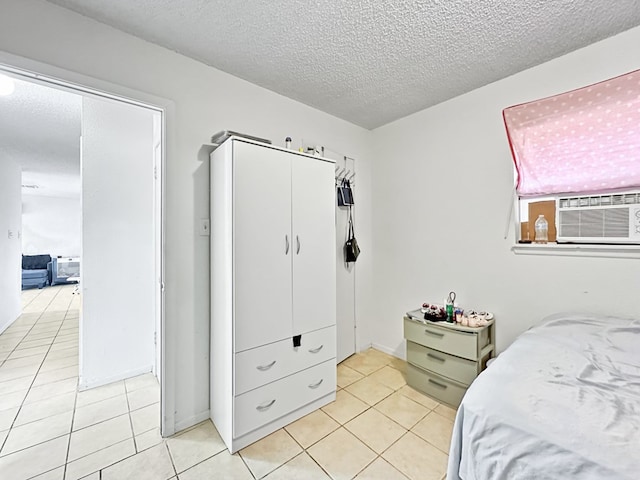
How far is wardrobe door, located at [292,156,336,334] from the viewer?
6.32 ft

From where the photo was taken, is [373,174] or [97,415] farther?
[373,174]

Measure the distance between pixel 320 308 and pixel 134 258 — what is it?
187cm

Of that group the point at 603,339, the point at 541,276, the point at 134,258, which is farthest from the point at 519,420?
the point at 134,258

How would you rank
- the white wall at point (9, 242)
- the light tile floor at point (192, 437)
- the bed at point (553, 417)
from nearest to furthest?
the bed at point (553, 417) < the light tile floor at point (192, 437) < the white wall at point (9, 242)

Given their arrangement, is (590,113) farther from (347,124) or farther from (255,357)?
(255,357)

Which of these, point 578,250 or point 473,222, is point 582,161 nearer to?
point 578,250

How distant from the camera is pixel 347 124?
2.91 m

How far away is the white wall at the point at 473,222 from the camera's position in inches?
67.8

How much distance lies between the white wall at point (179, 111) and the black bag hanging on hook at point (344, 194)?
0.89 metres

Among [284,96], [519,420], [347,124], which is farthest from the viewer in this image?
[347,124]

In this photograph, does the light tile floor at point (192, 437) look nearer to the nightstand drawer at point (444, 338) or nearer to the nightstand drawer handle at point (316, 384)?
the nightstand drawer handle at point (316, 384)

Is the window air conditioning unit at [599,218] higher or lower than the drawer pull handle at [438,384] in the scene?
higher

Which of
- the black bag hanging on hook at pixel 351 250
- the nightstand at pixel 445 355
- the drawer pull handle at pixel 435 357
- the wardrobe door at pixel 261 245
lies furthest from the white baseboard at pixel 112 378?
the drawer pull handle at pixel 435 357

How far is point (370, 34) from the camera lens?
1624 millimetres
